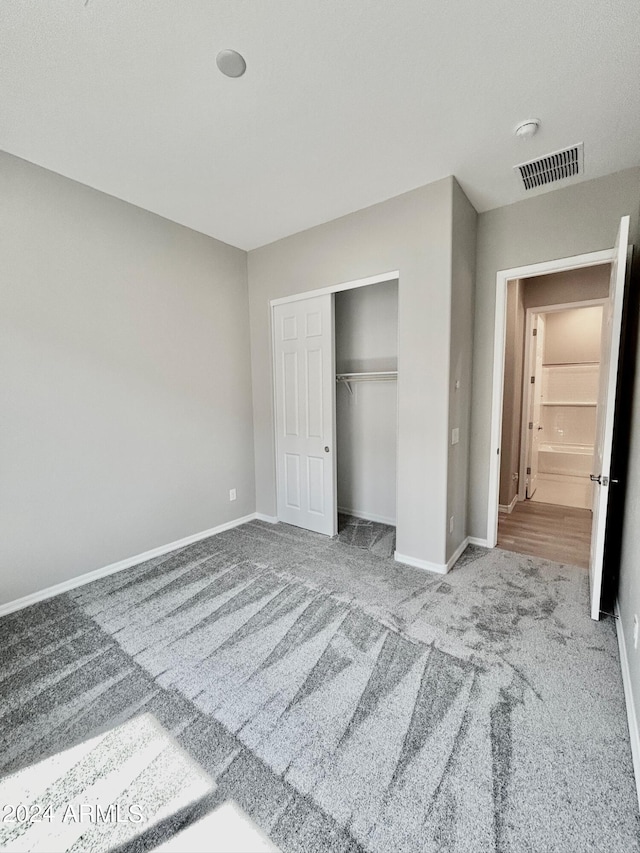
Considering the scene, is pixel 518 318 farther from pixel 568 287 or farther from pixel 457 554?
pixel 457 554

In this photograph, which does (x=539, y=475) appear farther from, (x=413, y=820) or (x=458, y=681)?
(x=413, y=820)

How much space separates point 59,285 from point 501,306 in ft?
11.4

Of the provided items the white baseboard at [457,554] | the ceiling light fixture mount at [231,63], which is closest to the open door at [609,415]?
the white baseboard at [457,554]

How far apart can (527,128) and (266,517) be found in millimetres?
3860

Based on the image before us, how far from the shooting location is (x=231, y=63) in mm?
1649

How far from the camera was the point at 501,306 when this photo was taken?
3.09 meters

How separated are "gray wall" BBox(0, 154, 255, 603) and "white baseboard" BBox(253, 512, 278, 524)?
41 centimetres

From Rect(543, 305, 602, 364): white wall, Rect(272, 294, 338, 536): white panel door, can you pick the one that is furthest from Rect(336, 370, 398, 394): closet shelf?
Rect(543, 305, 602, 364): white wall

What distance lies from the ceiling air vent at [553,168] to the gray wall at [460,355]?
1.42 feet

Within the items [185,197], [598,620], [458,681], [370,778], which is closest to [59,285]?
[185,197]

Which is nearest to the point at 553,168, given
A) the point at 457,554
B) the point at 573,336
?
the point at 457,554

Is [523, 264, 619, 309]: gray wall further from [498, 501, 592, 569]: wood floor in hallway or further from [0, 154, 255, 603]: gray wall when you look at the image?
[0, 154, 255, 603]: gray wall

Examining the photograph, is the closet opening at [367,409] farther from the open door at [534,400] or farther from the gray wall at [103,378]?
the open door at [534,400]

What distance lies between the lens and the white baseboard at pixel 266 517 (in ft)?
13.0
